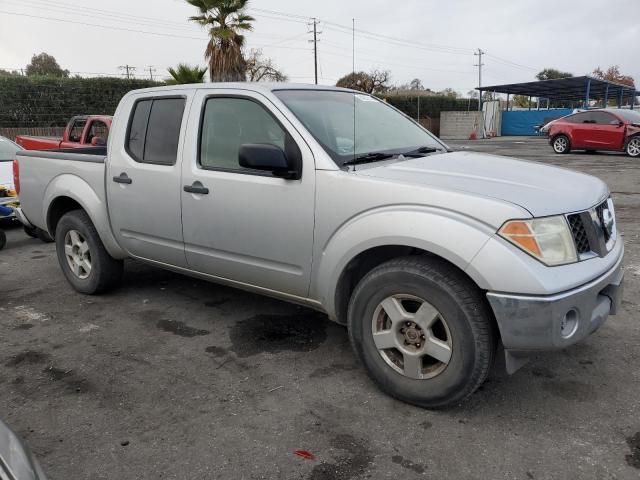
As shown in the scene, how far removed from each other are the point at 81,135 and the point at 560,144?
1496 cm

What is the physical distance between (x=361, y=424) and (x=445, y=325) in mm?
678

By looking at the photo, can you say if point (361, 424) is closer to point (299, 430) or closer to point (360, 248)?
point (299, 430)

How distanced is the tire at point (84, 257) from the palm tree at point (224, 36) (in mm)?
18392

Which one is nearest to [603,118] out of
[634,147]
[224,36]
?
[634,147]

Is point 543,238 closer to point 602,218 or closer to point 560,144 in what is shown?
point 602,218

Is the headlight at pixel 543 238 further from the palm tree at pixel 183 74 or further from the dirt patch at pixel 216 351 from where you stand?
the palm tree at pixel 183 74

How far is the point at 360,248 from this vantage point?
301cm

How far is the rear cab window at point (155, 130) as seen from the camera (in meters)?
4.05

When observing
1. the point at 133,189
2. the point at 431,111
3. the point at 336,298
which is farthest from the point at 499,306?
the point at 431,111

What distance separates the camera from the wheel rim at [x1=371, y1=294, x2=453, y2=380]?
9.22 ft

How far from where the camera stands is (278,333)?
4051 millimetres

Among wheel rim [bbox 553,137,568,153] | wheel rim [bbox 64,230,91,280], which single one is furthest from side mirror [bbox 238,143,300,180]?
wheel rim [bbox 553,137,568,153]

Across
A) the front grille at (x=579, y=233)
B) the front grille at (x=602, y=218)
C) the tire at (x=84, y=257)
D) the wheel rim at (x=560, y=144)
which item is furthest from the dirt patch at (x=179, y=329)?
Result: the wheel rim at (x=560, y=144)

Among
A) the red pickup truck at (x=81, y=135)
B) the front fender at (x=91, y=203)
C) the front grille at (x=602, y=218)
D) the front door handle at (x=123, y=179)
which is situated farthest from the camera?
the red pickup truck at (x=81, y=135)
